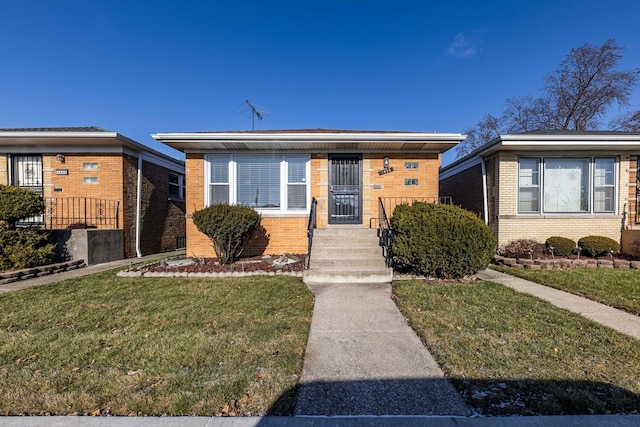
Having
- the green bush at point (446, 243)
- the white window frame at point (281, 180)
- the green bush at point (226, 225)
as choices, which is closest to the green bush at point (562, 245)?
the green bush at point (446, 243)

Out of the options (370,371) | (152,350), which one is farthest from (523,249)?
(152,350)

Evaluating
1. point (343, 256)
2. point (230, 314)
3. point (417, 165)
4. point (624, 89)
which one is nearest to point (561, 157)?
point (417, 165)

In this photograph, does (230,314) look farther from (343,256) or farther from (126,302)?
(343,256)

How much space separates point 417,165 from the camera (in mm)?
8406

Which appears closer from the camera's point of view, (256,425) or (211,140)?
(256,425)

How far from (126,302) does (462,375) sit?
4755mm

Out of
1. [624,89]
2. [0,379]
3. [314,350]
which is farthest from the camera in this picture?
A: [624,89]

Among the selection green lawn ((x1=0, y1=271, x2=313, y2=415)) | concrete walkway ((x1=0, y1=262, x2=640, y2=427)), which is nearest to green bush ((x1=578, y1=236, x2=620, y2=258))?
concrete walkway ((x1=0, y1=262, x2=640, y2=427))

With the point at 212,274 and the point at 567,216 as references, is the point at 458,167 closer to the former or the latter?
the point at 567,216

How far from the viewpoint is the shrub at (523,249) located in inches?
299

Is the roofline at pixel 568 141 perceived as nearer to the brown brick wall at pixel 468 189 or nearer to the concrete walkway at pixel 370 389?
the brown brick wall at pixel 468 189

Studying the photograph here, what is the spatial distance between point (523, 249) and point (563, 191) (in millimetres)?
2686

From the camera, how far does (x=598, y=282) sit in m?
5.61

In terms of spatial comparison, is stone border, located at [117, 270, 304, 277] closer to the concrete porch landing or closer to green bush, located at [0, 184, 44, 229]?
the concrete porch landing
